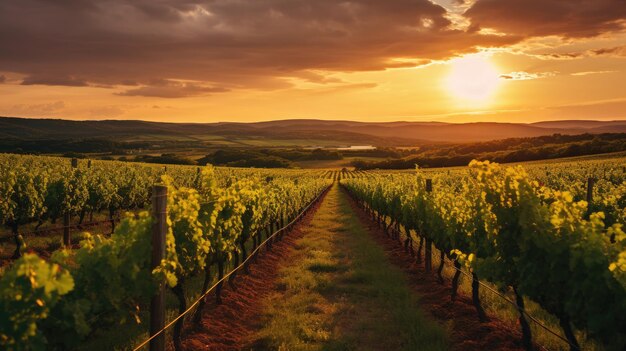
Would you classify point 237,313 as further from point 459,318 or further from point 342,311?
point 459,318

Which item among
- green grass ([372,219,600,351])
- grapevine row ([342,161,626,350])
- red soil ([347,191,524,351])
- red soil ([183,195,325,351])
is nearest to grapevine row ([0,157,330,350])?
red soil ([183,195,325,351])

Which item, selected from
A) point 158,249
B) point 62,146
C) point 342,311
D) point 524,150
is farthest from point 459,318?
point 62,146

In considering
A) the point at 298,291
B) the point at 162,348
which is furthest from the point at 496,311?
the point at 162,348

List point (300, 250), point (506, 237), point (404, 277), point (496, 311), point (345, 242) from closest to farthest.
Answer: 1. point (506, 237)
2. point (496, 311)
3. point (404, 277)
4. point (300, 250)
5. point (345, 242)

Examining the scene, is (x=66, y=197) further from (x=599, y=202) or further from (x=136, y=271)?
(x=599, y=202)

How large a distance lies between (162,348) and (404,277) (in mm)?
8623

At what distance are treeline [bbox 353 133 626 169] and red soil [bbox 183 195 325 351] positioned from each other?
7116cm

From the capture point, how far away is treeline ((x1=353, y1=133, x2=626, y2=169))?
90.8m

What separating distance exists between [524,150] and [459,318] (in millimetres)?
99169

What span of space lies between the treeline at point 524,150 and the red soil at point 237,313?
7116cm

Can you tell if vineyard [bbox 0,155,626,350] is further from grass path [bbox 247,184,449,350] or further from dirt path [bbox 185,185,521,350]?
grass path [bbox 247,184,449,350]

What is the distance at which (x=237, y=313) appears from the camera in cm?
1065

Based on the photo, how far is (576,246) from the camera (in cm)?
613

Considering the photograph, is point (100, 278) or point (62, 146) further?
point (62, 146)
